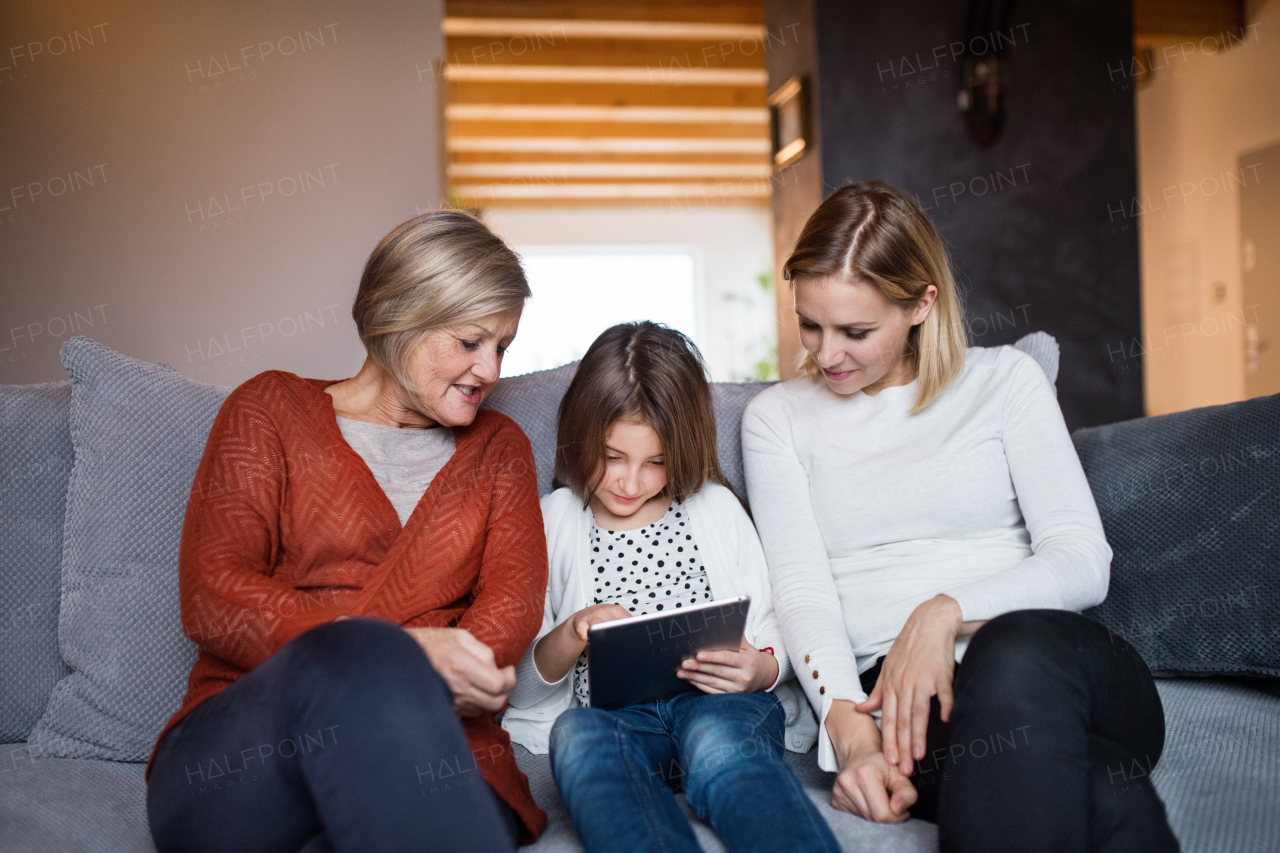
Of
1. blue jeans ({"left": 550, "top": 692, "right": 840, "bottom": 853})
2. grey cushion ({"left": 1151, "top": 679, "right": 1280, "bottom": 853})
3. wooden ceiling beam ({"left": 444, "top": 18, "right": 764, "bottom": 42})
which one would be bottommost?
grey cushion ({"left": 1151, "top": 679, "right": 1280, "bottom": 853})

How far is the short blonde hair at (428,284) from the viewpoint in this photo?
1164 millimetres

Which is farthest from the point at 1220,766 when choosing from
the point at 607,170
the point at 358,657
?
the point at 607,170

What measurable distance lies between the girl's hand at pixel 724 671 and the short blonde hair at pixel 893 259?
455 millimetres

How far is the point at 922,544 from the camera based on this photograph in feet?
4.13

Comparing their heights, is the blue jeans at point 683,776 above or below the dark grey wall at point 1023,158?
below

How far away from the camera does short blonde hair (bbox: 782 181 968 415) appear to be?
1.24 meters

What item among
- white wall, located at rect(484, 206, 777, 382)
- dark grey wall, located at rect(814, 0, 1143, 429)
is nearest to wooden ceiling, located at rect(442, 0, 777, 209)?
white wall, located at rect(484, 206, 777, 382)

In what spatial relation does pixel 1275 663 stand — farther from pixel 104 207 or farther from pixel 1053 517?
pixel 104 207

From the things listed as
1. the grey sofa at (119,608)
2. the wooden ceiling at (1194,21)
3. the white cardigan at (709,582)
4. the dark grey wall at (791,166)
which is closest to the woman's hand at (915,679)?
the grey sofa at (119,608)

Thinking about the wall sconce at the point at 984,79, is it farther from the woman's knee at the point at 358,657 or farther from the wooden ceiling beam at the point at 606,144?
the wooden ceiling beam at the point at 606,144

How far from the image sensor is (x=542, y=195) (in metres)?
7.02

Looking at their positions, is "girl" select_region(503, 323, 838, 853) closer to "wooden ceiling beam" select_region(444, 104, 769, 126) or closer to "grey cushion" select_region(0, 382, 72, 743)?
"grey cushion" select_region(0, 382, 72, 743)

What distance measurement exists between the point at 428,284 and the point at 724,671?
64 cm

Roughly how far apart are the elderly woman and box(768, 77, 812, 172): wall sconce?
2.01 metres
